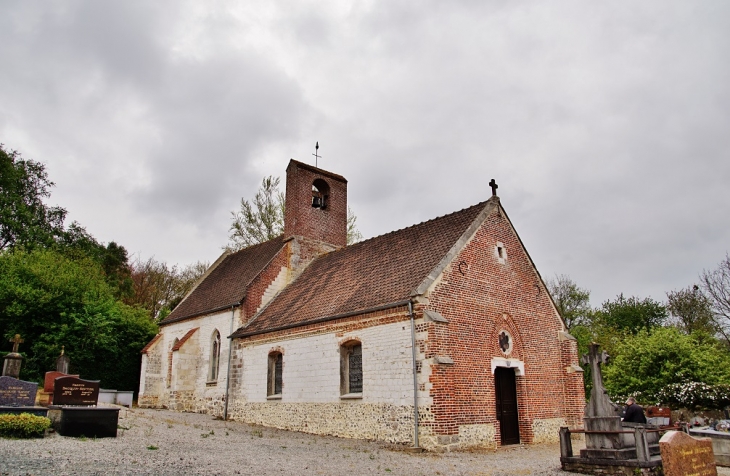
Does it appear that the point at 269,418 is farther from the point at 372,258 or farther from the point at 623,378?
the point at 623,378

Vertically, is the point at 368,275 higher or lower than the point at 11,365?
higher

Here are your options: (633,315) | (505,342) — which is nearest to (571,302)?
(633,315)

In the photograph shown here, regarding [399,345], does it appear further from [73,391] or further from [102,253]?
[102,253]

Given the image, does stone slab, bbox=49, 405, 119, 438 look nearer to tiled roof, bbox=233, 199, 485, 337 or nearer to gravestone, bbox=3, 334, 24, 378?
gravestone, bbox=3, 334, 24, 378

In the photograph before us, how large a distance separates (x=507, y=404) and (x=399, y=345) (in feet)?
13.9

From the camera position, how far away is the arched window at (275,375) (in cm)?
1839

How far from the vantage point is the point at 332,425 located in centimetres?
1566

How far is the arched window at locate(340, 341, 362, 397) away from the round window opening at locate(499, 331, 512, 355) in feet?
14.1

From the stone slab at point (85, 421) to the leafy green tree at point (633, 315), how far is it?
36487mm

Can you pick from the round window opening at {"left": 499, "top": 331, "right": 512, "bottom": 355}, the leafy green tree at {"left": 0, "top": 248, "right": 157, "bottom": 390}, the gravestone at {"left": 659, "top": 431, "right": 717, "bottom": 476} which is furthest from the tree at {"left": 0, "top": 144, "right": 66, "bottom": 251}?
the gravestone at {"left": 659, "top": 431, "right": 717, "bottom": 476}

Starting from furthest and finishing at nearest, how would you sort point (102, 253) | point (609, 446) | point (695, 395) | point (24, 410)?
point (102, 253) → point (695, 395) → point (24, 410) → point (609, 446)

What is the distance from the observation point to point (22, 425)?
36.7ft

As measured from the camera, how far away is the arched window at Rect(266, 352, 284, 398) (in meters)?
18.4

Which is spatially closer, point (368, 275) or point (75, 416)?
point (75, 416)
